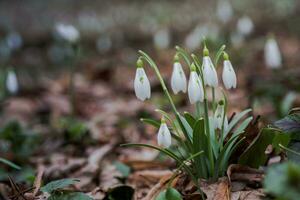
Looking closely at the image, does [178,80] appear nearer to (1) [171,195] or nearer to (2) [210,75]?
(2) [210,75]

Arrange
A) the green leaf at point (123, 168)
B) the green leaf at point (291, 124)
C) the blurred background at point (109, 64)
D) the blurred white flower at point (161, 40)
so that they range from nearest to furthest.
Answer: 1. the green leaf at point (291, 124)
2. the green leaf at point (123, 168)
3. the blurred background at point (109, 64)
4. the blurred white flower at point (161, 40)

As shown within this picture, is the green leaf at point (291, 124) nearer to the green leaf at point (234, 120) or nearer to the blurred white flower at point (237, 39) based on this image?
the green leaf at point (234, 120)

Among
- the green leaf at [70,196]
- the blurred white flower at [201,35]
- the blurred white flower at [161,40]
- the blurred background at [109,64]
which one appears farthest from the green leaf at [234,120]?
the blurred white flower at [161,40]

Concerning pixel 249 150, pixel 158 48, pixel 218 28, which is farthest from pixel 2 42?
pixel 249 150

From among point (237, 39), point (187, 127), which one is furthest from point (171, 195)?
point (237, 39)

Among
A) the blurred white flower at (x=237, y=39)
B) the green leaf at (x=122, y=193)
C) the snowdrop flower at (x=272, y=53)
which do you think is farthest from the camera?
the blurred white flower at (x=237, y=39)

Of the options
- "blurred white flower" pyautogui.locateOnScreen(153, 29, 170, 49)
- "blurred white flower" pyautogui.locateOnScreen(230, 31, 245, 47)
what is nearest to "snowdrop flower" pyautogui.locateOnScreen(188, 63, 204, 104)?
"blurred white flower" pyautogui.locateOnScreen(230, 31, 245, 47)
